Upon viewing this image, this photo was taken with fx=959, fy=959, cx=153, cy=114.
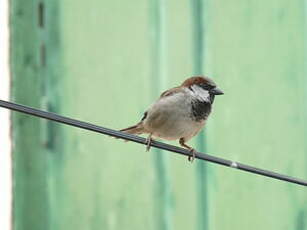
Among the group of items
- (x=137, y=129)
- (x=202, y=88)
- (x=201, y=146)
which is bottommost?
(x=201, y=146)

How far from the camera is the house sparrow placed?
3.23 m

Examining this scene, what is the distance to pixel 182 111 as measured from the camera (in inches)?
127

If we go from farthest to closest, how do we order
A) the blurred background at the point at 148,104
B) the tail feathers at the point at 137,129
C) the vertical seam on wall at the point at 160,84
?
1. the vertical seam on wall at the point at 160,84
2. the blurred background at the point at 148,104
3. the tail feathers at the point at 137,129

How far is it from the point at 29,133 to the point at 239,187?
95 cm

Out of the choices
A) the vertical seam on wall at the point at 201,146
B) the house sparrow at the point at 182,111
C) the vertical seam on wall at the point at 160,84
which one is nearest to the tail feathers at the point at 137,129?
the house sparrow at the point at 182,111

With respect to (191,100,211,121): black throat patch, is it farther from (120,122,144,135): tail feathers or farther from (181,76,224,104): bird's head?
(120,122,144,135): tail feathers

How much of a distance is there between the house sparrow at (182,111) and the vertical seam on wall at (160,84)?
1.46ft

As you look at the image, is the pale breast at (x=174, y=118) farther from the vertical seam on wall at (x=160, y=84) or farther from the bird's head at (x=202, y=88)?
the vertical seam on wall at (x=160, y=84)

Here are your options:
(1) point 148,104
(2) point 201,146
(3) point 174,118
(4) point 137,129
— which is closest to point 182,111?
(3) point 174,118

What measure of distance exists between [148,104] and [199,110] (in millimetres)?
492

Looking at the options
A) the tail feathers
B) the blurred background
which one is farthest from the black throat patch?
the blurred background

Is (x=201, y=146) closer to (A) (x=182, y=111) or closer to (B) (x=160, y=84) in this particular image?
(B) (x=160, y=84)

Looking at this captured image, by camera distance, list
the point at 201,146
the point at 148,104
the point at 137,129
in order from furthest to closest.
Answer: the point at 201,146, the point at 148,104, the point at 137,129

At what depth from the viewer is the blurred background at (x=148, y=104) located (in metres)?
3.49
